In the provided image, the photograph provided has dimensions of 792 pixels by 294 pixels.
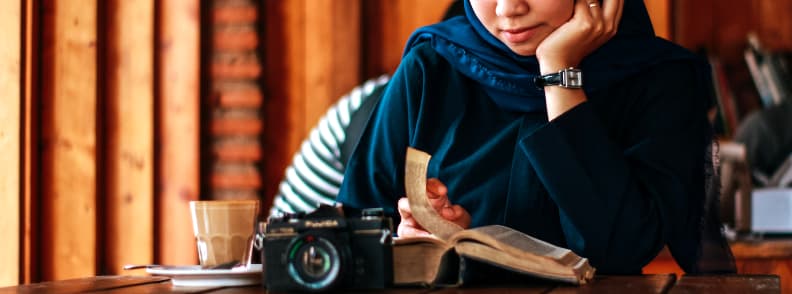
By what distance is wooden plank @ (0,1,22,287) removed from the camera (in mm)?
2262

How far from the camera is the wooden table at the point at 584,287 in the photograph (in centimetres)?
122

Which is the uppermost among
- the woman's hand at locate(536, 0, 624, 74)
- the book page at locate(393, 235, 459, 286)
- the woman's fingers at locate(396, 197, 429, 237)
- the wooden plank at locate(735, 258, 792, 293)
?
the woman's hand at locate(536, 0, 624, 74)

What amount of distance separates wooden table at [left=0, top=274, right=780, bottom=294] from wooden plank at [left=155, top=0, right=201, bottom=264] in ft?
5.19

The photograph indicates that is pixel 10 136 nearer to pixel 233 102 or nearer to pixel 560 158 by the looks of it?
pixel 233 102


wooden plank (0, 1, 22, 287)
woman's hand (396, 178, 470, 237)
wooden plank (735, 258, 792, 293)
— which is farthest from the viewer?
wooden plank (735, 258, 792, 293)

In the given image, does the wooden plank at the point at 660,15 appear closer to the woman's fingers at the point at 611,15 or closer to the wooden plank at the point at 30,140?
the woman's fingers at the point at 611,15

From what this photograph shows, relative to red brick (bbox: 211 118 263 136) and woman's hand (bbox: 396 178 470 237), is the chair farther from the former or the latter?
woman's hand (bbox: 396 178 470 237)

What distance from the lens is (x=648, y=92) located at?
1.74 metres

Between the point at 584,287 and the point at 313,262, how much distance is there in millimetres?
315

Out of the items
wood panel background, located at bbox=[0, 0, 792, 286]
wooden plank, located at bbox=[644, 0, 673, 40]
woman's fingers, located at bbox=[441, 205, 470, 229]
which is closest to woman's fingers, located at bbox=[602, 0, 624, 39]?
woman's fingers, located at bbox=[441, 205, 470, 229]

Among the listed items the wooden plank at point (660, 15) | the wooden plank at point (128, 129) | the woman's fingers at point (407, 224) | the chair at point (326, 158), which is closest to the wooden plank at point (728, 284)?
the woman's fingers at point (407, 224)

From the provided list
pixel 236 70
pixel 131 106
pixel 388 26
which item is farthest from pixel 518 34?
pixel 388 26

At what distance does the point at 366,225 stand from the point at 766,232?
2.01m

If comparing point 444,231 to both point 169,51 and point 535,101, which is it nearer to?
point 535,101
